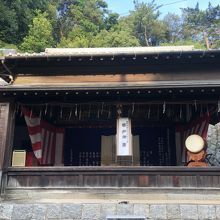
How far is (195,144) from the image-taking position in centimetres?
1227

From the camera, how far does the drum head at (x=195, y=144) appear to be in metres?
12.2

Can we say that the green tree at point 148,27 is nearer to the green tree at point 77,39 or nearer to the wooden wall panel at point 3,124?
the green tree at point 77,39

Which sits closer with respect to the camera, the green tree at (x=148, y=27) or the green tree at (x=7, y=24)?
the green tree at (x=7, y=24)

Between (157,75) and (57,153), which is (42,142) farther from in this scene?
(157,75)

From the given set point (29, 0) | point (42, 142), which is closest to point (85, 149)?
point (42, 142)

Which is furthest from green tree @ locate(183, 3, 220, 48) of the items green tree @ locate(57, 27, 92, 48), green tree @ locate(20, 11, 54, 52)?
green tree @ locate(20, 11, 54, 52)

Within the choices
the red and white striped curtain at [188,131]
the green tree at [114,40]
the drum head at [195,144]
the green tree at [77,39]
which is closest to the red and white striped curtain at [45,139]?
the red and white striped curtain at [188,131]

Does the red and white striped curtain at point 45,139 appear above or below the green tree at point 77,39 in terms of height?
below

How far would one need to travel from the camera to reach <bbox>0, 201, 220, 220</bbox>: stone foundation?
10180 mm

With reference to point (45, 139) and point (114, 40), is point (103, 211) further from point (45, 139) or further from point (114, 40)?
point (114, 40)

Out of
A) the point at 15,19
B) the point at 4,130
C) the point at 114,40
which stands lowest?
the point at 4,130

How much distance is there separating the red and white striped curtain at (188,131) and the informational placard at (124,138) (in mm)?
3078

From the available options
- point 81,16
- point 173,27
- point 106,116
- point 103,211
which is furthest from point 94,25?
point 103,211

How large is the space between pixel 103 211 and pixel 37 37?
3021 cm
